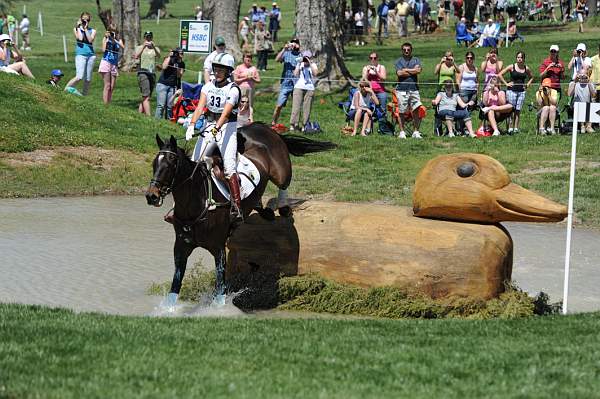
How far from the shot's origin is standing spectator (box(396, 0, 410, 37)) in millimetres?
50156


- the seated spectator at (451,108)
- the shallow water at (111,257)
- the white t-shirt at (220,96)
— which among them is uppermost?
the white t-shirt at (220,96)

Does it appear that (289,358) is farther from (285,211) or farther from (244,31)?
(244,31)

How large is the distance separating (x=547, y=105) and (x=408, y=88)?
10.8ft

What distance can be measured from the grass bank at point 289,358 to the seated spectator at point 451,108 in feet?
48.9

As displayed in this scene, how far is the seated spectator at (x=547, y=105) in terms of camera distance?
25.4m

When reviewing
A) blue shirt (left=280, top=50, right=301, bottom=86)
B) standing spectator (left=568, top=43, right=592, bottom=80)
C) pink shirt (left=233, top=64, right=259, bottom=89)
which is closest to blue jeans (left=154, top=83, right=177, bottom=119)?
pink shirt (left=233, top=64, right=259, bottom=89)

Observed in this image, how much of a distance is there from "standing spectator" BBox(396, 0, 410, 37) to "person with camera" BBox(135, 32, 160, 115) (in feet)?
79.8

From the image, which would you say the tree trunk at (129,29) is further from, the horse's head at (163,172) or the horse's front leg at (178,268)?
the horse's head at (163,172)

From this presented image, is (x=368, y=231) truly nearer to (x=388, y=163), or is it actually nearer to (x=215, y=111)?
(x=215, y=111)

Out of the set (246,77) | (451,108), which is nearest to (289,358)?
(246,77)

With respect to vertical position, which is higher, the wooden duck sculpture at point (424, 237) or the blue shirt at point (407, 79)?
the blue shirt at point (407, 79)

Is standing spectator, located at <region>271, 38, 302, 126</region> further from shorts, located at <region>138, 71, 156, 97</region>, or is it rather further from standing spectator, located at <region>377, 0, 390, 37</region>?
standing spectator, located at <region>377, 0, 390, 37</region>

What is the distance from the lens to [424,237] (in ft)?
38.5

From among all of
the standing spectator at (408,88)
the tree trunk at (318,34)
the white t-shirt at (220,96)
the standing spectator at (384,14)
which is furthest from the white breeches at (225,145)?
the standing spectator at (384,14)
